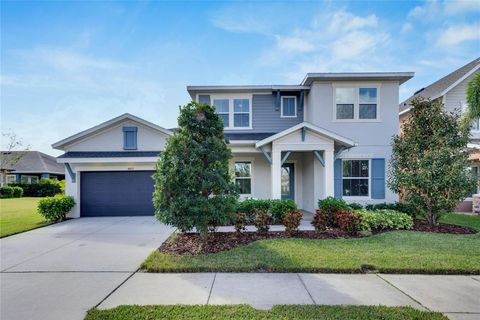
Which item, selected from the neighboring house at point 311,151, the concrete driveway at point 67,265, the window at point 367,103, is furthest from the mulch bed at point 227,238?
the window at point 367,103

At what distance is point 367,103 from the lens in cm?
1211

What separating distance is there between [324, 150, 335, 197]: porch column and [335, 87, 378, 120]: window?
2.55 m

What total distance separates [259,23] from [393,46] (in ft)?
21.2

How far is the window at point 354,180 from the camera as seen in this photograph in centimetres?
1194

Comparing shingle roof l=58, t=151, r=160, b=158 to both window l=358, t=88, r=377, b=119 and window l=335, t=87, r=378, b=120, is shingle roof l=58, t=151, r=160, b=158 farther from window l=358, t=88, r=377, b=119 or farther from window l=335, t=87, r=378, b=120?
window l=358, t=88, r=377, b=119

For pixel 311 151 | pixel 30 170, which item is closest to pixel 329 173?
pixel 311 151

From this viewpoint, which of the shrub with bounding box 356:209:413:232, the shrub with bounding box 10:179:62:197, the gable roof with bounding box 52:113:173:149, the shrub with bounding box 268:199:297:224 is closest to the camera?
the shrub with bounding box 356:209:413:232

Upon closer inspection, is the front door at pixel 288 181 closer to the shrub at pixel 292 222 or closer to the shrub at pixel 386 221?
the shrub at pixel 386 221

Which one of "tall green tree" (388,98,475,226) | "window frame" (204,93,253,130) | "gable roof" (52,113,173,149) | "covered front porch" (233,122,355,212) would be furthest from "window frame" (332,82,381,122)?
"gable roof" (52,113,173,149)

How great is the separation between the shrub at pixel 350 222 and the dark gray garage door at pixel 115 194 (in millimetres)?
8520

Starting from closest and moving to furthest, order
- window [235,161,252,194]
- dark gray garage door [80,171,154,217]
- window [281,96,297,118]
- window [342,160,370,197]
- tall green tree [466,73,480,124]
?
tall green tree [466,73,480,124], window [342,160,370,197], dark gray garage door [80,171,154,217], window [235,161,252,194], window [281,96,297,118]

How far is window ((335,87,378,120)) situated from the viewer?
12094 millimetres

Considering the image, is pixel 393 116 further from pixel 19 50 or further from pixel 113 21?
pixel 19 50

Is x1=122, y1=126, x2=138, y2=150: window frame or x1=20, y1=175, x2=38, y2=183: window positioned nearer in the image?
x1=122, y1=126, x2=138, y2=150: window frame
